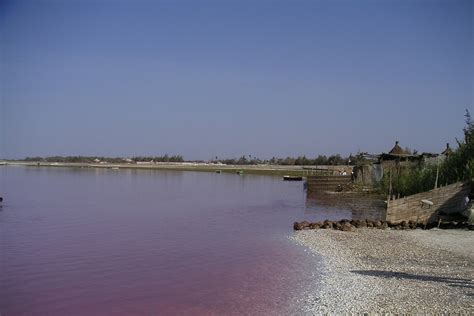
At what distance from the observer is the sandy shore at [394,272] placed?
10.5 m

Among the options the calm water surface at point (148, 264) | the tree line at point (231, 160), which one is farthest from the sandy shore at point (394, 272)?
the tree line at point (231, 160)

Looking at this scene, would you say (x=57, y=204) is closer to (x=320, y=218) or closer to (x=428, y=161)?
(x=320, y=218)

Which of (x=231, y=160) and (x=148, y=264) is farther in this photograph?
(x=231, y=160)

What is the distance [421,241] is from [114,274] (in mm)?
11563

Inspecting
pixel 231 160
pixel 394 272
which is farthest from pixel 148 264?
pixel 231 160

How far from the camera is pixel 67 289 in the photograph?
492 inches

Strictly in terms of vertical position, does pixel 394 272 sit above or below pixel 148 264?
above

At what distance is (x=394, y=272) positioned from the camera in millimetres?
13469

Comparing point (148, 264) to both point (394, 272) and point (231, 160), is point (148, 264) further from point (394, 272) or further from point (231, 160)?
point (231, 160)

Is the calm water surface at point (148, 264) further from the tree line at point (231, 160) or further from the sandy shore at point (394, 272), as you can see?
the tree line at point (231, 160)

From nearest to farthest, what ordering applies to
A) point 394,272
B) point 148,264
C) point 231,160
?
point 394,272, point 148,264, point 231,160

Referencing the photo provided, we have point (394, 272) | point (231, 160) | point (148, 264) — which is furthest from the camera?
point (231, 160)

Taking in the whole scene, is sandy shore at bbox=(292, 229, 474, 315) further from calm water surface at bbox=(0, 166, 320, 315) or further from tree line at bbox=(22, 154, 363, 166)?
tree line at bbox=(22, 154, 363, 166)

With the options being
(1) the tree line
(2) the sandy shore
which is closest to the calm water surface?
(2) the sandy shore
